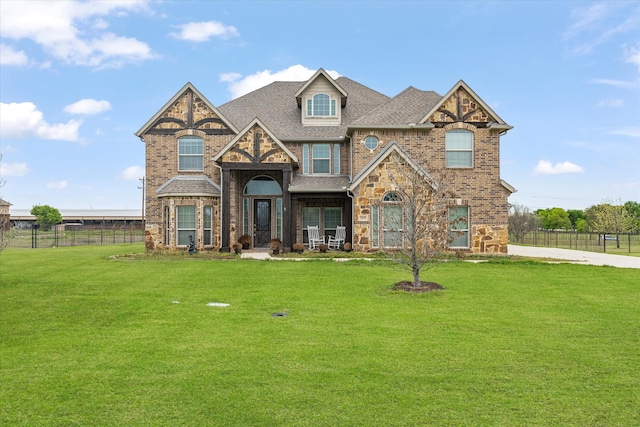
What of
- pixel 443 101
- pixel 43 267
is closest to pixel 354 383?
pixel 43 267

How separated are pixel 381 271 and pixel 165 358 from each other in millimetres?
10152

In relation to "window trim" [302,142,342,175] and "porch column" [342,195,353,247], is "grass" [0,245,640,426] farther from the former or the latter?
"window trim" [302,142,342,175]

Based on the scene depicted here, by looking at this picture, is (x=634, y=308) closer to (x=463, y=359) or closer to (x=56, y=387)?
(x=463, y=359)

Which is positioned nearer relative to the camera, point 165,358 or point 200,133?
point 165,358

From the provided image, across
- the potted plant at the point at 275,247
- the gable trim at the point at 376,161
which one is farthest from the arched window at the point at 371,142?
the potted plant at the point at 275,247

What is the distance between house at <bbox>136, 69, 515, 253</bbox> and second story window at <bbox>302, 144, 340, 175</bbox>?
51mm

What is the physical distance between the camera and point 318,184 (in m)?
23.2

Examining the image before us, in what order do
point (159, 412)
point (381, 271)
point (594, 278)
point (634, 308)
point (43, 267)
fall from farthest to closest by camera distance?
point (43, 267) < point (381, 271) < point (594, 278) < point (634, 308) < point (159, 412)

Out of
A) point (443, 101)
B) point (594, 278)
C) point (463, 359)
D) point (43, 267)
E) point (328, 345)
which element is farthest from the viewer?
point (443, 101)

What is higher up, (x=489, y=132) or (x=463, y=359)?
(x=489, y=132)

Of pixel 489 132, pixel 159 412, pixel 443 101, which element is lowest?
pixel 159 412

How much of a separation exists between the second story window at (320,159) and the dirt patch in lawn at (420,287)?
42.3ft

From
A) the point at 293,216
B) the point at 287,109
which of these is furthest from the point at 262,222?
the point at 287,109

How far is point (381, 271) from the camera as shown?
618 inches
